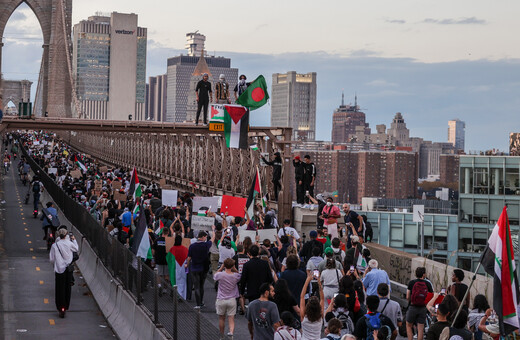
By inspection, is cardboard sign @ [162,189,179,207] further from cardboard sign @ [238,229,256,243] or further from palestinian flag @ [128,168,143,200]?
cardboard sign @ [238,229,256,243]

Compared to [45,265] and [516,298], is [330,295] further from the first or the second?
[45,265]

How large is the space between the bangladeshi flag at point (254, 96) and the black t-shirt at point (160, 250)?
10080 mm

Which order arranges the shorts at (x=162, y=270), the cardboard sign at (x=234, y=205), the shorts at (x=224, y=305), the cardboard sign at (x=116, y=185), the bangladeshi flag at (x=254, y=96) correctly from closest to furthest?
the shorts at (x=224, y=305)
the shorts at (x=162, y=270)
the cardboard sign at (x=234, y=205)
the bangladeshi flag at (x=254, y=96)
the cardboard sign at (x=116, y=185)

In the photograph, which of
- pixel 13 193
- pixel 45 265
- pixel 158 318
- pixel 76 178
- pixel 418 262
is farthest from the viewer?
pixel 13 193

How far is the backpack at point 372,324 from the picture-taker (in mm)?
9938

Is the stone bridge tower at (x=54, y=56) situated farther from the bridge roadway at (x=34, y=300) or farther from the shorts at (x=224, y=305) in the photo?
the shorts at (x=224, y=305)

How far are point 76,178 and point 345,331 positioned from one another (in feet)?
90.7

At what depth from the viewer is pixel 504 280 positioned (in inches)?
358

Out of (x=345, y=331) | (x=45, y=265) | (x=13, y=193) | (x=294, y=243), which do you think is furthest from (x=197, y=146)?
(x=345, y=331)

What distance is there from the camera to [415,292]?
12086 mm

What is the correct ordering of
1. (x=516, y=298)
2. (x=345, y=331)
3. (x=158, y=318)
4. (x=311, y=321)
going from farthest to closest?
(x=158, y=318) → (x=345, y=331) → (x=311, y=321) → (x=516, y=298)

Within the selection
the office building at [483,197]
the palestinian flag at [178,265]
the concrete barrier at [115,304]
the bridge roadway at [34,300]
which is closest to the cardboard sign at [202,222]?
the palestinian flag at [178,265]

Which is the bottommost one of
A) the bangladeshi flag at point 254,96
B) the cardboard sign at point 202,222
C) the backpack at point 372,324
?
the backpack at point 372,324

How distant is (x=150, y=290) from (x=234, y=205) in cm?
617
